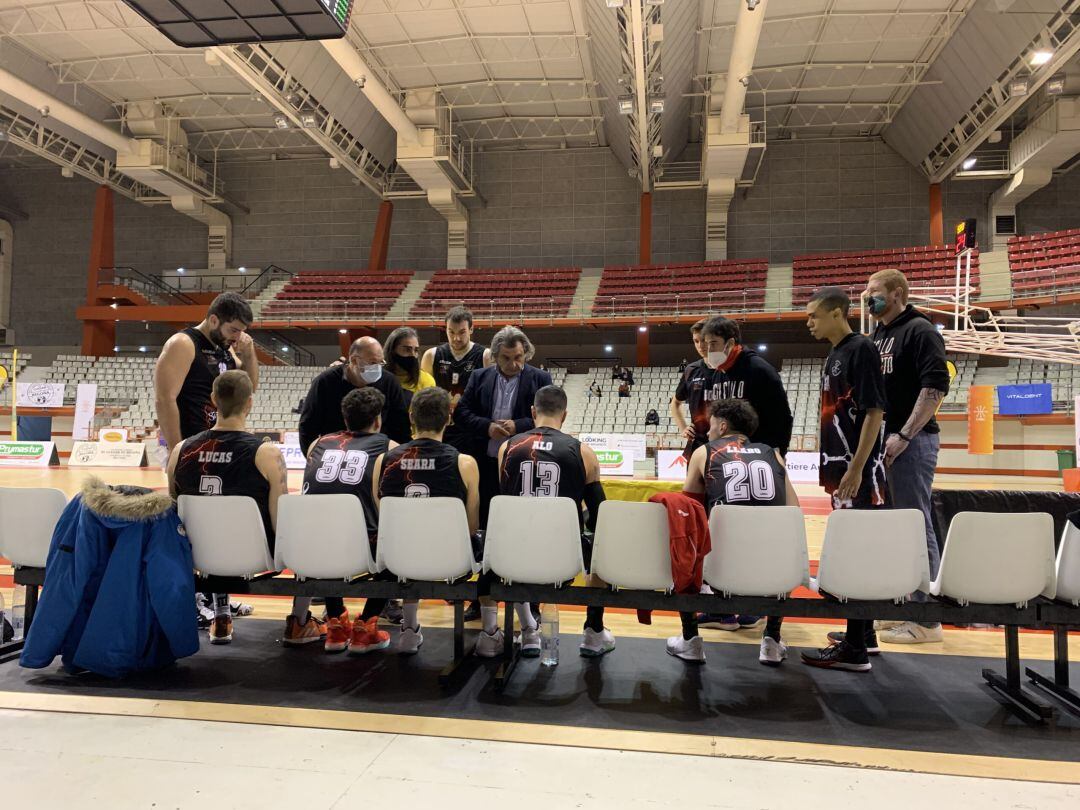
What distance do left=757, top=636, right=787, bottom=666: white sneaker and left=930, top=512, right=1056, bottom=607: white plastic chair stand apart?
2.52 ft

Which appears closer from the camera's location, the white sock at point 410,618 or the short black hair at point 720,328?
the white sock at point 410,618

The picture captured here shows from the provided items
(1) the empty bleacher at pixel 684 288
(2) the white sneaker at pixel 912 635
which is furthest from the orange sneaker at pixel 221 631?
(1) the empty bleacher at pixel 684 288

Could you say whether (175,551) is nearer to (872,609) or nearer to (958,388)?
(872,609)

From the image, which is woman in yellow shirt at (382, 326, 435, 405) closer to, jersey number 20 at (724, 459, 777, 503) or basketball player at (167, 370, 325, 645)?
basketball player at (167, 370, 325, 645)

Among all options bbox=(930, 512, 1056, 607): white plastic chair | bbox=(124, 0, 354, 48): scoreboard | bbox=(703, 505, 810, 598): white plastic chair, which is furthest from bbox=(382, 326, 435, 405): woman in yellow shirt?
bbox=(930, 512, 1056, 607): white plastic chair

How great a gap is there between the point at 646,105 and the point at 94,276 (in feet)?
57.1

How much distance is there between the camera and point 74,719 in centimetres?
229

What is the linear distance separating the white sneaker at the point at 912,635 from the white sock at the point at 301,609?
2826 mm

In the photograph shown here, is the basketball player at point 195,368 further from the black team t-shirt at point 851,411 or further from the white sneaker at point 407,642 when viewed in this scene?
the black team t-shirt at point 851,411

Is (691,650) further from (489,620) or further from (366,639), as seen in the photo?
(366,639)

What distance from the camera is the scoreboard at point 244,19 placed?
14.5 ft

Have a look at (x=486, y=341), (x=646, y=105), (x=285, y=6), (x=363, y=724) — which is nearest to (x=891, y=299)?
(x=363, y=724)

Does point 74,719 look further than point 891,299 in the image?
No

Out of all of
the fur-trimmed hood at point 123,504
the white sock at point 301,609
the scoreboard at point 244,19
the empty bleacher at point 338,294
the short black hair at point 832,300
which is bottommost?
the white sock at point 301,609
